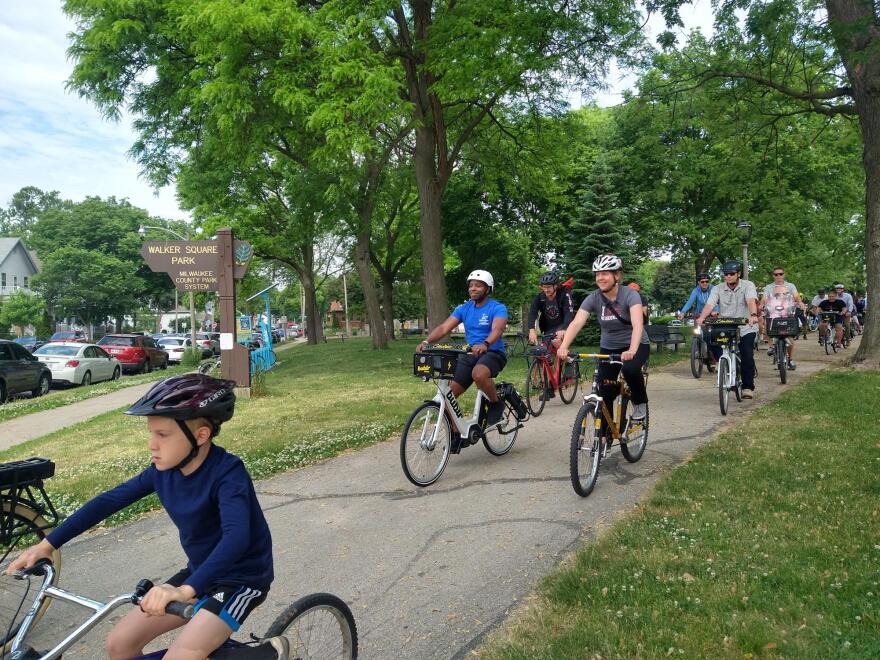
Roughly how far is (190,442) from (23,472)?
150 centimetres

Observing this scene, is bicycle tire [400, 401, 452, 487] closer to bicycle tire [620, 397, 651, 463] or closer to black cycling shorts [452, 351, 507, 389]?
black cycling shorts [452, 351, 507, 389]

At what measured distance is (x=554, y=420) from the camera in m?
9.72

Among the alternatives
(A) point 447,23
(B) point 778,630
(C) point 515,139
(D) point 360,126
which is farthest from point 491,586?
(C) point 515,139

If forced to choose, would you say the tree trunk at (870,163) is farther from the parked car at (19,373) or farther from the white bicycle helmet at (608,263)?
the parked car at (19,373)

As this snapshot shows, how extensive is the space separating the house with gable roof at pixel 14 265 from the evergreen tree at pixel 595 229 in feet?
196

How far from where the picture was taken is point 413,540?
5.00 metres

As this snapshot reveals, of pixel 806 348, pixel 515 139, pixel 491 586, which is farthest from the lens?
pixel 806 348

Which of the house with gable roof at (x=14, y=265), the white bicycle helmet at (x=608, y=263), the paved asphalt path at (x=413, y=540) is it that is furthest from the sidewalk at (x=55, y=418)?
the house with gable roof at (x=14, y=265)

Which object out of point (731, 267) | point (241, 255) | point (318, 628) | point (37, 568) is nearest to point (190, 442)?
point (37, 568)

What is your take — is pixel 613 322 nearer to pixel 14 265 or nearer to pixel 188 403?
pixel 188 403

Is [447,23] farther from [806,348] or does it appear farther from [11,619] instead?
[806,348]

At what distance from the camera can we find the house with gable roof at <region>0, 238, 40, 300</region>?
225 ft

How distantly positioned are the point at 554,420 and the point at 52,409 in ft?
39.7

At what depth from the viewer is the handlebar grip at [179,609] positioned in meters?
2.10
